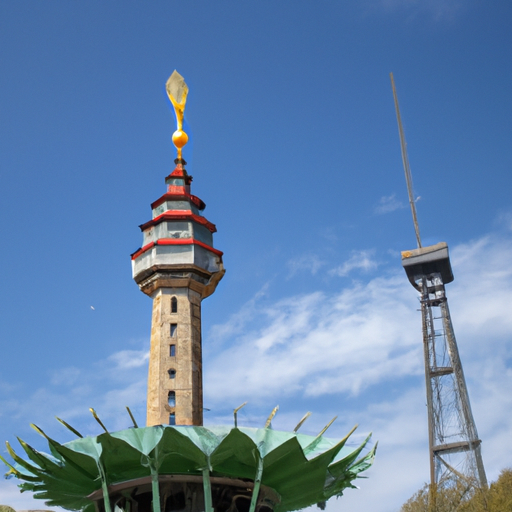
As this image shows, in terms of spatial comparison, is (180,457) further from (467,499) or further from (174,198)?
(467,499)

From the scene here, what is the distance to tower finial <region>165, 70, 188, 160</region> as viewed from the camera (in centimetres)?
4084

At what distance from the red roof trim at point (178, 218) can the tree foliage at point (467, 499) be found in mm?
23008

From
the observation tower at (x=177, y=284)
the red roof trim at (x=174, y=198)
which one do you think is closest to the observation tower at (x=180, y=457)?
the observation tower at (x=177, y=284)

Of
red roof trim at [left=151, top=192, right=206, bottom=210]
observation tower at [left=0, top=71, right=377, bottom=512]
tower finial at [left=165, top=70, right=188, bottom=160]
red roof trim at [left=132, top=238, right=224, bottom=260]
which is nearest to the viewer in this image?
observation tower at [left=0, top=71, right=377, bottom=512]

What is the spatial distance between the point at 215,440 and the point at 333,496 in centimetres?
736

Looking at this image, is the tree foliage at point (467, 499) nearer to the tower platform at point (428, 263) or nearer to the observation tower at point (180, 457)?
the observation tower at point (180, 457)

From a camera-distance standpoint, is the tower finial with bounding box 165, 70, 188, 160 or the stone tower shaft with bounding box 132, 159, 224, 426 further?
the tower finial with bounding box 165, 70, 188, 160

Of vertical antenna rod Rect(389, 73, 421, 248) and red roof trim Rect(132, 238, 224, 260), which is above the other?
vertical antenna rod Rect(389, 73, 421, 248)

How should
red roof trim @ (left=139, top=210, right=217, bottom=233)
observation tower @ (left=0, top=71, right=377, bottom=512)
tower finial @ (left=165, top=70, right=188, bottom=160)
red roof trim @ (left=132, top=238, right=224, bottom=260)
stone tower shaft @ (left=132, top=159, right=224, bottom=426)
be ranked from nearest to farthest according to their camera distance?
observation tower @ (left=0, top=71, right=377, bottom=512) < stone tower shaft @ (left=132, top=159, right=224, bottom=426) < red roof trim @ (left=132, top=238, right=224, bottom=260) < red roof trim @ (left=139, top=210, right=217, bottom=233) < tower finial @ (left=165, top=70, right=188, bottom=160)

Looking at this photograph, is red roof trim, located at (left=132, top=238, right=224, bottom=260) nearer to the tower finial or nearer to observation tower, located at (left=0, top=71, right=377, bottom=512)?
observation tower, located at (left=0, top=71, right=377, bottom=512)

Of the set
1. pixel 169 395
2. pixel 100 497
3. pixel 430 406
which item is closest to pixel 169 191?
pixel 169 395

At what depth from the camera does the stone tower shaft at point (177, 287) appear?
108ft

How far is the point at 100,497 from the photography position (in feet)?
93.8

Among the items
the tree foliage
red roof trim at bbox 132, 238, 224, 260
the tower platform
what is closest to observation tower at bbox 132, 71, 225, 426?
red roof trim at bbox 132, 238, 224, 260
